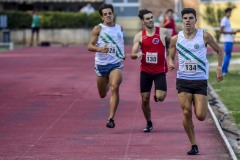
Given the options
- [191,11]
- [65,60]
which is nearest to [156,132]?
[191,11]

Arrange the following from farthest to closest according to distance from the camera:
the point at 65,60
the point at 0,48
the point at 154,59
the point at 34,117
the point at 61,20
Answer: the point at 61,20, the point at 0,48, the point at 65,60, the point at 34,117, the point at 154,59

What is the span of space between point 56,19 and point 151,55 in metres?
38.0

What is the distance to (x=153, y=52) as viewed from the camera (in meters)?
15.2

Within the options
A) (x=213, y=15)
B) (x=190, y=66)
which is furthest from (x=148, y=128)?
(x=213, y=15)

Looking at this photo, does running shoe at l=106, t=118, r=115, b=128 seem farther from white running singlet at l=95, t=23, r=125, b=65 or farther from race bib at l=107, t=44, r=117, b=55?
race bib at l=107, t=44, r=117, b=55

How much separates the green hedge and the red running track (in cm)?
2524

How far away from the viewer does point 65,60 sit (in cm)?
3575

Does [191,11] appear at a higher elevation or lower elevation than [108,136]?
higher

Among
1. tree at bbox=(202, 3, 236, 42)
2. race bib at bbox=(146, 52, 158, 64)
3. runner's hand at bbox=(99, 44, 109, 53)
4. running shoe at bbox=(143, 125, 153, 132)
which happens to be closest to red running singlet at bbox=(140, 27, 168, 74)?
race bib at bbox=(146, 52, 158, 64)

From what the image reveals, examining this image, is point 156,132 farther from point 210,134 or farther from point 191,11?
point 191,11

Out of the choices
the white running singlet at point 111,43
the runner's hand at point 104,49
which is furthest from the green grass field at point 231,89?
the runner's hand at point 104,49

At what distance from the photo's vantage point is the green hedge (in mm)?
52875

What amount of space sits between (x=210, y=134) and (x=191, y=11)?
111 inches

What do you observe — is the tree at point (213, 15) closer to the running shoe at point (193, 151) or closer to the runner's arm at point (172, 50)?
the runner's arm at point (172, 50)
